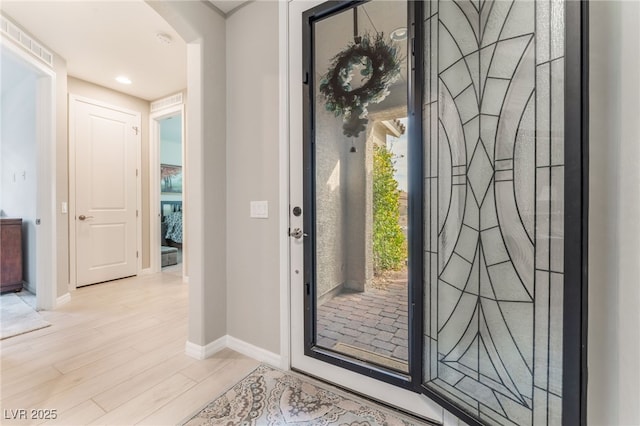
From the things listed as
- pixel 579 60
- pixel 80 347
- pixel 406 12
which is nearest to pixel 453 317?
pixel 579 60

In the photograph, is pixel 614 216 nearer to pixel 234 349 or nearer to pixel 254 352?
pixel 254 352

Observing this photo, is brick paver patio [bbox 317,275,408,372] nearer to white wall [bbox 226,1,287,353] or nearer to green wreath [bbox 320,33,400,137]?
white wall [bbox 226,1,287,353]

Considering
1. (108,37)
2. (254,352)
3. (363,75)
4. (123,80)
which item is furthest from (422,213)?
(123,80)

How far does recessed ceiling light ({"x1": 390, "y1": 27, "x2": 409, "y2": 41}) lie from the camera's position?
1449 mm

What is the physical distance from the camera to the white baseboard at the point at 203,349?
1987mm

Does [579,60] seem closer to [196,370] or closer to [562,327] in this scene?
[562,327]

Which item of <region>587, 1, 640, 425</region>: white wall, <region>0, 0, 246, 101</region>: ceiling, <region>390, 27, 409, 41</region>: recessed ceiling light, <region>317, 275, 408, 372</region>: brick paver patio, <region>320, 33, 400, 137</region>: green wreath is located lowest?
<region>317, 275, 408, 372</region>: brick paver patio

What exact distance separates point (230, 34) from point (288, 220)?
4.93ft

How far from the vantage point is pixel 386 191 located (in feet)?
5.12

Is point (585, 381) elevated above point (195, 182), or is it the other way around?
point (195, 182)

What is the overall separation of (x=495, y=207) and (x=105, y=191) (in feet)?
15.3

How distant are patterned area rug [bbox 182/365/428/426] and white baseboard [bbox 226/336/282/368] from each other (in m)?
0.17

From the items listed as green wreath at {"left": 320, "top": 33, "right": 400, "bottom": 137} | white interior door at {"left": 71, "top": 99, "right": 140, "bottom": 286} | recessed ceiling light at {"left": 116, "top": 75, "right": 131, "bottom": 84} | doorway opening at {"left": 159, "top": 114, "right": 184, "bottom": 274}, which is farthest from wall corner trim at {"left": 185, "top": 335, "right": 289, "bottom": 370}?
doorway opening at {"left": 159, "top": 114, "right": 184, "bottom": 274}

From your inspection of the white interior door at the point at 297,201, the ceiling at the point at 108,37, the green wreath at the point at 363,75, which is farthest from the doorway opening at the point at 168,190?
the green wreath at the point at 363,75
